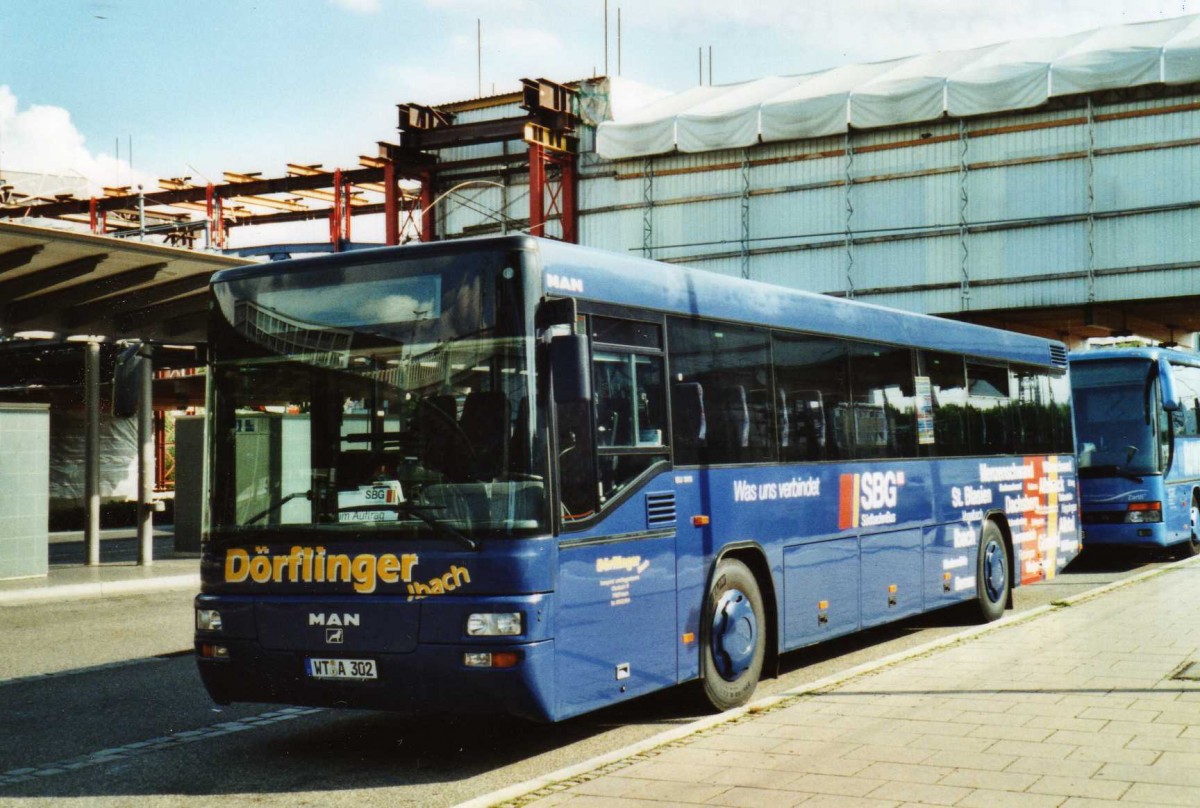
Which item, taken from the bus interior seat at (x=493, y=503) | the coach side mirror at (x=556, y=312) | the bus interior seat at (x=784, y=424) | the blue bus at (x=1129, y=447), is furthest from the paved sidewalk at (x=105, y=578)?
the blue bus at (x=1129, y=447)

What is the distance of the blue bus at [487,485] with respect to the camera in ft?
22.8

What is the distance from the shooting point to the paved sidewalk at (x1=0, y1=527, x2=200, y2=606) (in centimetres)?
1739

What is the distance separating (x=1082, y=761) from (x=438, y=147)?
135 ft

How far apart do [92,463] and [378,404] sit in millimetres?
15320

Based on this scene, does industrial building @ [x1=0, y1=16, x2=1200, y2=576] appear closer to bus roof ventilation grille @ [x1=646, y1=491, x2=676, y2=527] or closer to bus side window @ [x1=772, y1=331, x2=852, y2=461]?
bus side window @ [x1=772, y1=331, x2=852, y2=461]

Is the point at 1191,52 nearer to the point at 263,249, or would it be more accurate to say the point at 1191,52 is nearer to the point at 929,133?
the point at 929,133

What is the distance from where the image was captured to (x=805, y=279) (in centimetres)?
4100

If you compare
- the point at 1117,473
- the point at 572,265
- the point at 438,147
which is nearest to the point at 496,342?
the point at 572,265

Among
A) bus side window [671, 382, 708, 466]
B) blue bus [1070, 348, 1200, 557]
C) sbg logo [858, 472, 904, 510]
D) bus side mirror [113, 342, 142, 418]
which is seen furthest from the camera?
blue bus [1070, 348, 1200, 557]

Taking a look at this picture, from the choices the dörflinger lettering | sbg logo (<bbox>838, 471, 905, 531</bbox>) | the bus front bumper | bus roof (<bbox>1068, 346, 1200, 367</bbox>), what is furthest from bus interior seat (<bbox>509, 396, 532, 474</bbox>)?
bus roof (<bbox>1068, 346, 1200, 367</bbox>)

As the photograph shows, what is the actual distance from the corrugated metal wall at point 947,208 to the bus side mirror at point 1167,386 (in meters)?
16.9

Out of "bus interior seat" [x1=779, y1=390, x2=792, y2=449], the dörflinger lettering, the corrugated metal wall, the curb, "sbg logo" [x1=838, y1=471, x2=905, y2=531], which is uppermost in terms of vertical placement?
the corrugated metal wall

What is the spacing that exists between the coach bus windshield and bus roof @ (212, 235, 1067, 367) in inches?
2.9

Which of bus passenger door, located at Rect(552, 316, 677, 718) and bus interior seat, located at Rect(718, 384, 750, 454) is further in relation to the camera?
bus interior seat, located at Rect(718, 384, 750, 454)
